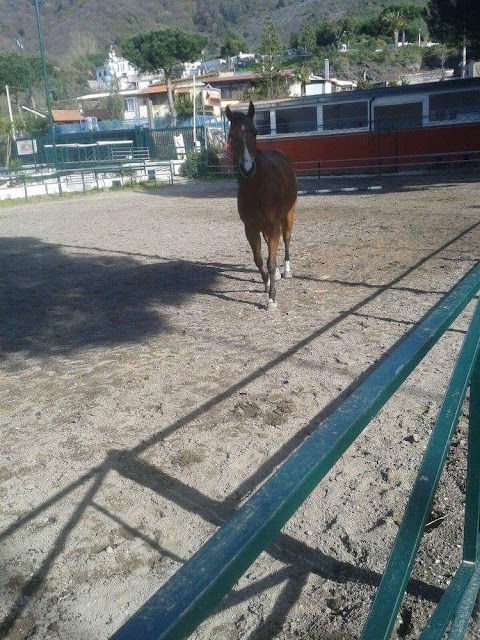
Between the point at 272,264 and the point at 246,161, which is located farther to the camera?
the point at 272,264

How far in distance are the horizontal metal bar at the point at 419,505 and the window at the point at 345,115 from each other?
102ft

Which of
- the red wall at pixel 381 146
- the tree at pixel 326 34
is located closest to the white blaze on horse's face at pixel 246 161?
the red wall at pixel 381 146

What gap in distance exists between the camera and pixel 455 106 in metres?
28.7

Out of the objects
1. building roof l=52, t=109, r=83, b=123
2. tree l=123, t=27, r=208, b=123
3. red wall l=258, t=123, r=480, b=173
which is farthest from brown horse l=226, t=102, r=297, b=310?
building roof l=52, t=109, r=83, b=123

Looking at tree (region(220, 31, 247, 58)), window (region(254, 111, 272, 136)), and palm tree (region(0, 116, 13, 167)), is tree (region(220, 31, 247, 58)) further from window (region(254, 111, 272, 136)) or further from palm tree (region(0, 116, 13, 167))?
window (region(254, 111, 272, 136))

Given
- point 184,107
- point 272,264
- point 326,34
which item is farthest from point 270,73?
point 272,264

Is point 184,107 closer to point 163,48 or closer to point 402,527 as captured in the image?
point 163,48

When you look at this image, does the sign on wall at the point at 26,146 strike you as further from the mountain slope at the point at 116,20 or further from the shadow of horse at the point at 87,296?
the mountain slope at the point at 116,20

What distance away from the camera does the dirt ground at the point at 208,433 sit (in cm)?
265

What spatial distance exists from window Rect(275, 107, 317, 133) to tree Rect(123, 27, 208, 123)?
148 ft

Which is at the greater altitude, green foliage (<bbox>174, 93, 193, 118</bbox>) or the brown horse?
green foliage (<bbox>174, 93, 193, 118</bbox>)

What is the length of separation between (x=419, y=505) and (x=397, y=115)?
31.5 meters

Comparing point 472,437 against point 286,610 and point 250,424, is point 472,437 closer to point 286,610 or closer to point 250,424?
point 286,610

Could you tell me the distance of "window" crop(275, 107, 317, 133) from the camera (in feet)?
108
